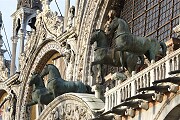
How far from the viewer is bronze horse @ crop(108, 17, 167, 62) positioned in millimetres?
17953

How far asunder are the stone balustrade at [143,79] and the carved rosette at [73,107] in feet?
3.71

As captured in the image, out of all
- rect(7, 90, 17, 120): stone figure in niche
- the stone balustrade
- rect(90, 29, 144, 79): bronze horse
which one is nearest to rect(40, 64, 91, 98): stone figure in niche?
rect(90, 29, 144, 79): bronze horse

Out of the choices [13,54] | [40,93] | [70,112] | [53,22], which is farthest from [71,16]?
[70,112]

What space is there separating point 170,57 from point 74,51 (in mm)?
10384

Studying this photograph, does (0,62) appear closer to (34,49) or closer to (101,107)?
(34,49)

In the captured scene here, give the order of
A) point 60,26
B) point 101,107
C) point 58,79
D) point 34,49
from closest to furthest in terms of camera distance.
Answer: point 101,107 → point 58,79 → point 60,26 → point 34,49

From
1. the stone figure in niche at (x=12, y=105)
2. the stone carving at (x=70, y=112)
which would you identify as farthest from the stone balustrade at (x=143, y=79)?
the stone figure in niche at (x=12, y=105)

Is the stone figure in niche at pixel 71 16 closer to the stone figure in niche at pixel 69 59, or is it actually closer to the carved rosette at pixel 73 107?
the stone figure in niche at pixel 69 59

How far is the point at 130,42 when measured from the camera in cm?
1798

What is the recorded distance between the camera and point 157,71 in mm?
15547

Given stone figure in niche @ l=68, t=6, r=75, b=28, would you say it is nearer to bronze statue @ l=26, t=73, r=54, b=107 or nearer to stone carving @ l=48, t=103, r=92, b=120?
bronze statue @ l=26, t=73, r=54, b=107

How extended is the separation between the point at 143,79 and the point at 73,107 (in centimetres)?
432

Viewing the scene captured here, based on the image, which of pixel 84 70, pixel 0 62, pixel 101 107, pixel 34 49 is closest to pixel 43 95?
pixel 84 70

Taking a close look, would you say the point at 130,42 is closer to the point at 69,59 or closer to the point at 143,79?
the point at 143,79
